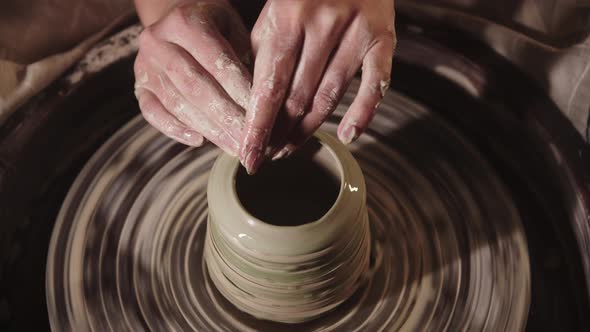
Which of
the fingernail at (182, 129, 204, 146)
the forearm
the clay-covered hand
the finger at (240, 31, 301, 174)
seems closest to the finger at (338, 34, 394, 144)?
the clay-covered hand

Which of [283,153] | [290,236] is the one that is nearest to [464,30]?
[283,153]

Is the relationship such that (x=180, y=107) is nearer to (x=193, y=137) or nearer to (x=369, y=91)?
(x=193, y=137)

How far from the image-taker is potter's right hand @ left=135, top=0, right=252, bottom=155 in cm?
104

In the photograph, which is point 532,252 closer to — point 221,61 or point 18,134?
point 221,61

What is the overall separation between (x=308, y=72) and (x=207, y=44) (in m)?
0.23

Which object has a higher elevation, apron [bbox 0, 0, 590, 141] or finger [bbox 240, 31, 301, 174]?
finger [bbox 240, 31, 301, 174]

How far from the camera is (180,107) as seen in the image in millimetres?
1128

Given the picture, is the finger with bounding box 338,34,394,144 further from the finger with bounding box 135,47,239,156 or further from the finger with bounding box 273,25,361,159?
the finger with bounding box 135,47,239,156

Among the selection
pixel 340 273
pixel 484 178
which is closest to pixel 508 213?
pixel 484 178

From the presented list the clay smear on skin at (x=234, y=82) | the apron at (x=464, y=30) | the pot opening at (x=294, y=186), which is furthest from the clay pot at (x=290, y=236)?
the apron at (x=464, y=30)

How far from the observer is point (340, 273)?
1031 millimetres

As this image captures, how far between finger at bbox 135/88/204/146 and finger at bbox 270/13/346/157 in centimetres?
18

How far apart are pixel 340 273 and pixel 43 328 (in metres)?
0.69

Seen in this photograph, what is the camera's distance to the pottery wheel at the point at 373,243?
116cm
